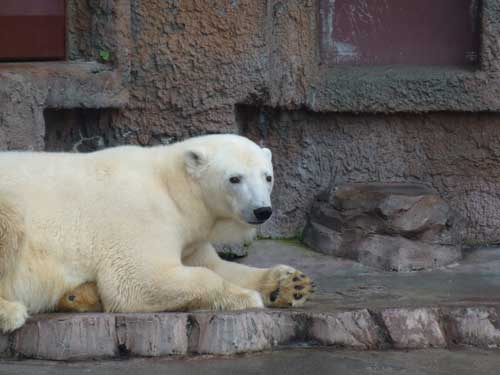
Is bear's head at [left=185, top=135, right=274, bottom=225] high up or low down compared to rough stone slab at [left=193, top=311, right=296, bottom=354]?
up

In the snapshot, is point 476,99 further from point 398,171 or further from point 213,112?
point 213,112

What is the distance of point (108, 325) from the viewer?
445 cm

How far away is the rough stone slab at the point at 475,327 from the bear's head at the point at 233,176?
88 cm

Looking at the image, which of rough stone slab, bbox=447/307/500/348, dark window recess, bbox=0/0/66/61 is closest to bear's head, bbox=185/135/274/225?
rough stone slab, bbox=447/307/500/348

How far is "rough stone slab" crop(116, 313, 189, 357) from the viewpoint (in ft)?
14.6

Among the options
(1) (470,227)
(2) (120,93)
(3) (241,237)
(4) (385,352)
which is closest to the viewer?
(4) (385,352)

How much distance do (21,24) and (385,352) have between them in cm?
286

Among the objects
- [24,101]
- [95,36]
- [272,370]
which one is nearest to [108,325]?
[272,370]

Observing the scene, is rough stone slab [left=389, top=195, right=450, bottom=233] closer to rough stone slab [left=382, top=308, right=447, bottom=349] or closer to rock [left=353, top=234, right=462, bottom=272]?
rock [left=353, top=234, right=462, bottom=272]

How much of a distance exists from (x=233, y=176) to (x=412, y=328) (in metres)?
0.98

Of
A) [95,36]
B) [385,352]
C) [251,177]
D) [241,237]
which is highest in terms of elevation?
[95,36]

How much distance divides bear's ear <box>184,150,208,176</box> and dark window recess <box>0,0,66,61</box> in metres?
1.65

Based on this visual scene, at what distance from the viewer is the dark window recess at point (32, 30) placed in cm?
618

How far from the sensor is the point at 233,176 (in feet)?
15.9
